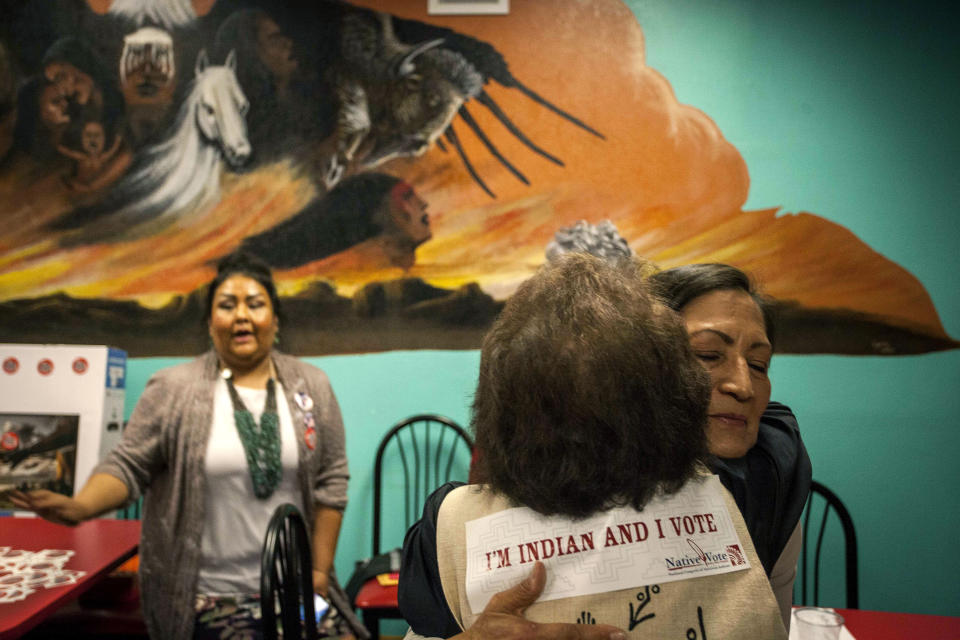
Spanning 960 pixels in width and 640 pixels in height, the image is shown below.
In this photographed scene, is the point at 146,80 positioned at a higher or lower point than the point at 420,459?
higher

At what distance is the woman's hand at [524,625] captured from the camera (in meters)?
0.59

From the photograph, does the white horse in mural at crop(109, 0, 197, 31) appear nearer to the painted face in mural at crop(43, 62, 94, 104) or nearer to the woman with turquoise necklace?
the painted face in mural at crop(43, 62, 94, 104)

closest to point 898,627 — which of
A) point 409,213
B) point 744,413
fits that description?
point 744,413

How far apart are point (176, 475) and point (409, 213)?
1476 mm

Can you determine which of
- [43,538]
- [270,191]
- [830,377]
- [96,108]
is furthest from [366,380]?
[830,377]

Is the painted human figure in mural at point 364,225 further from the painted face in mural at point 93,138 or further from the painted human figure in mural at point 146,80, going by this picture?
the painted face in mural at point 93,138

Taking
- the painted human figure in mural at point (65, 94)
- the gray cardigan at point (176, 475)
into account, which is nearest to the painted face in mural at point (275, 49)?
the painted human figure in mural at point (65, 94)

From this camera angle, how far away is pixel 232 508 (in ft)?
6.41

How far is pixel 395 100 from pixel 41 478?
Answer: 2.25 m

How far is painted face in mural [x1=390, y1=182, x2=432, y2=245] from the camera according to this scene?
2814 millimetres

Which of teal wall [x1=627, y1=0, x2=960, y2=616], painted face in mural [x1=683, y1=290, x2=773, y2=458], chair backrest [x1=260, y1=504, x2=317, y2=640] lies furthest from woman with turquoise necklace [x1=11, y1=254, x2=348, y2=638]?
teal wall [x1=627, y1=0, x2=960, y2=616]

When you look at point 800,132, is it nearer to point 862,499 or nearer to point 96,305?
point 862,499

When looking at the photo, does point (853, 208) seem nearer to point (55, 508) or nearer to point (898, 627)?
point (898, 627)

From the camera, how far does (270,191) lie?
286cm
